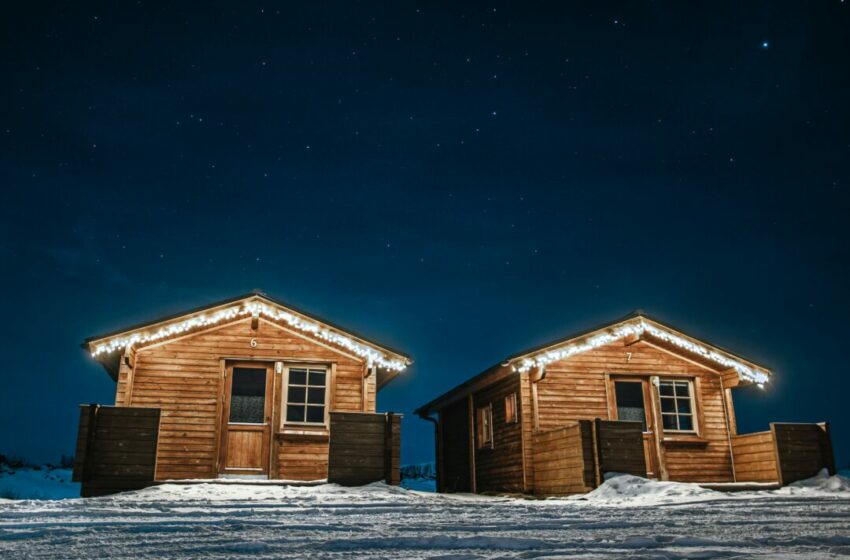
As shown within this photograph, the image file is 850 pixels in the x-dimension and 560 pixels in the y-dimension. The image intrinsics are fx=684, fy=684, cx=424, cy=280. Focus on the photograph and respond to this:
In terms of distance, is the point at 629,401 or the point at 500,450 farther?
the point at 629,401

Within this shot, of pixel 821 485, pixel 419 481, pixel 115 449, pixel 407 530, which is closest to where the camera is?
pixel 407 530

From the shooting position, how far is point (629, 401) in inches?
820

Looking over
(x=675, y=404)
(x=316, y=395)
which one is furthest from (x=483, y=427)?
(x=316, y=395)

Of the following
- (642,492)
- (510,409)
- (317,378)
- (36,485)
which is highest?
(317,378)

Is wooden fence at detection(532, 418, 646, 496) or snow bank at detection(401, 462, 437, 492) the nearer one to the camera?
wooden fence at detection(532, 418, 646, 496)

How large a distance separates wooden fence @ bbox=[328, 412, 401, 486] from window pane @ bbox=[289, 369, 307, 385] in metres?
2.86

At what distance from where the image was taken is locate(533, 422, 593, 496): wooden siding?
12594 mm

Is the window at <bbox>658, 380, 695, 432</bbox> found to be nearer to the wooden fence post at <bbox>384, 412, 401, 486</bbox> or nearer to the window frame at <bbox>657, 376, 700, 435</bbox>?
the window frame at <bbox>657, 376, 700, 435</bbox>

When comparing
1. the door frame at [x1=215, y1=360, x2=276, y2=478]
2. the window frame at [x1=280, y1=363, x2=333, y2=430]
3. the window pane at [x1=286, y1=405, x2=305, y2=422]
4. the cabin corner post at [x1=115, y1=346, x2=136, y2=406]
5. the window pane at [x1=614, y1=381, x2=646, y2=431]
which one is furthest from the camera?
the window pane at [x1=614, y1=381, x2=646, y2=431]

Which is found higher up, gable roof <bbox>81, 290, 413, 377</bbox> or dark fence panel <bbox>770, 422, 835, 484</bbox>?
gable roof <bbox>81, 290, 413, 377</bbox>

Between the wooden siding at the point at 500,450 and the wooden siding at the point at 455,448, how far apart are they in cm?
90

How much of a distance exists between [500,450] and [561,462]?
11.6ft

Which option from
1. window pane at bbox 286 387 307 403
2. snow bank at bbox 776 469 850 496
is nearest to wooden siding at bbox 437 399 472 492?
window pane at bbox 286 387 307 403

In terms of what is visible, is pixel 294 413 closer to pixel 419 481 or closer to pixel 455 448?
pixel 455 448
